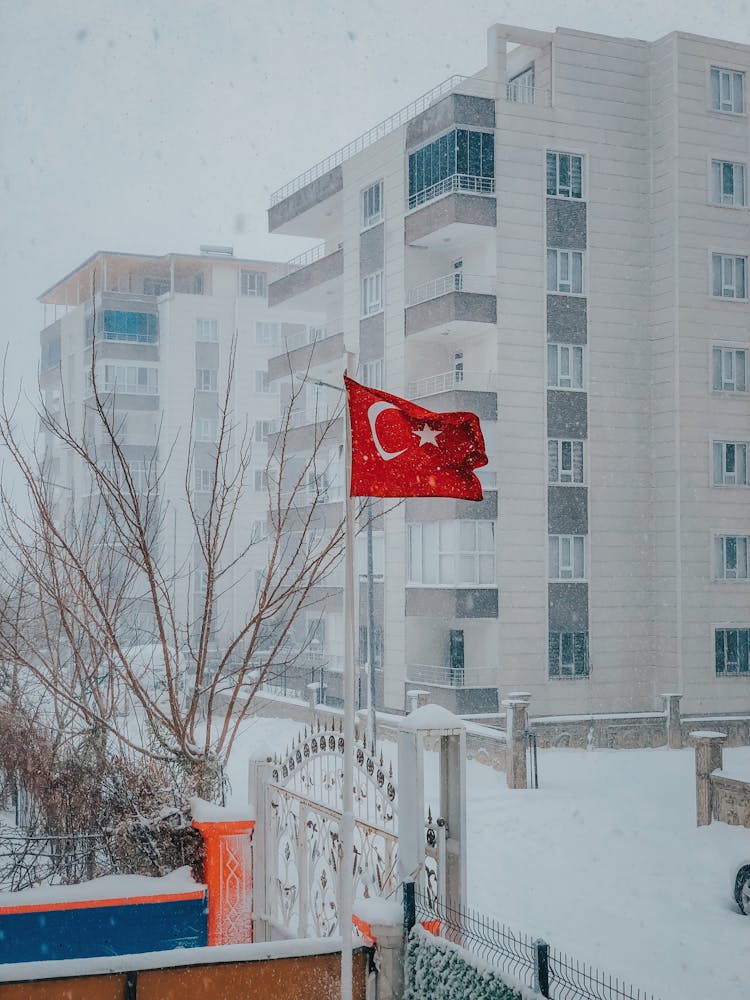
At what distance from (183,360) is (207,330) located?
2.05 m

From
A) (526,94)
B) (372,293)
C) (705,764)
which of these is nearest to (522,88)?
(526,94)

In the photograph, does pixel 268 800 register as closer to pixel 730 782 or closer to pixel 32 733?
pixel 32 733

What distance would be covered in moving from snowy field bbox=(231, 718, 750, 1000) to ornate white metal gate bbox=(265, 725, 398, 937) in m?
0.87

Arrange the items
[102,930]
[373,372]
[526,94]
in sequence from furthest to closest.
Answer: [373,372] → [526,94] → [102,930]

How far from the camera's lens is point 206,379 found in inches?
2090

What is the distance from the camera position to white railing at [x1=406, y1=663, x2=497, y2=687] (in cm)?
2638

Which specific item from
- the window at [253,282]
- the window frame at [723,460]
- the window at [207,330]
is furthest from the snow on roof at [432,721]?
the window at [253,282]

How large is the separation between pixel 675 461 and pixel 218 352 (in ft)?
98.3

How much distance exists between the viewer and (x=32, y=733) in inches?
506

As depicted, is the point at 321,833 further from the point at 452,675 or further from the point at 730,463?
the point at 730,463

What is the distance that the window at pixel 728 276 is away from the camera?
28344mm

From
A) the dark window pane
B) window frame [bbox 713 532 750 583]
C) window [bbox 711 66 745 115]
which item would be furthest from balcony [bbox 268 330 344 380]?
window [bbox 711 66 745 115]

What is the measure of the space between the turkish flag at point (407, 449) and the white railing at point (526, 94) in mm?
22494

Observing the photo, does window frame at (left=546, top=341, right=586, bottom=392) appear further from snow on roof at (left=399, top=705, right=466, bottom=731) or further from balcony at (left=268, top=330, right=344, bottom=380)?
snow on roof at (left=399, top=705, right=466, bottom=731)
